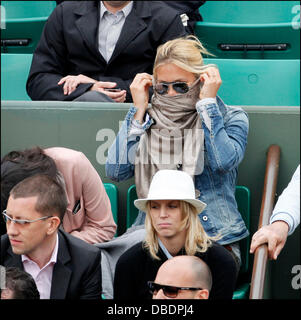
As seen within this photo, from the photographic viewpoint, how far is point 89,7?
3299 millimetres

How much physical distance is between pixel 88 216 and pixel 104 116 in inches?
19.4

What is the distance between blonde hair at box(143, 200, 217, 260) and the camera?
2.34 meters

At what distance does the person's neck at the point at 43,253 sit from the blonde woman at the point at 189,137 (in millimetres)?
432

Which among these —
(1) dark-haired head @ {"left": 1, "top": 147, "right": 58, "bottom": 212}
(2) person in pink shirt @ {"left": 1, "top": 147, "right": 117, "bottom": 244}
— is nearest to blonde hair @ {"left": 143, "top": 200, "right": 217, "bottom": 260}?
(2) person in pink shirt @ {"left": 1, "top": 147, "right": 117, "bottom": 244}

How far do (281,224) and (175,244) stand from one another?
364 millimetres

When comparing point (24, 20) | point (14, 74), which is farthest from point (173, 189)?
point (24, 20)

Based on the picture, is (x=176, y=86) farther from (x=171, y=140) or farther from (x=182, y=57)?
(x=171, y=140)

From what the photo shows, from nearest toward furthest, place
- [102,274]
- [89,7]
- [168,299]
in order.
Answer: [168,299]
[102,274]
[89,7]

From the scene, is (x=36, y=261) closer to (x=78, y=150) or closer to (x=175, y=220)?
(x=175, y=220)

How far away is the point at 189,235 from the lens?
235 centimetres

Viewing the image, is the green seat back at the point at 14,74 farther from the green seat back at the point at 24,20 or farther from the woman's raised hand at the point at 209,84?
the woman's raised hand at the point at 209,84
